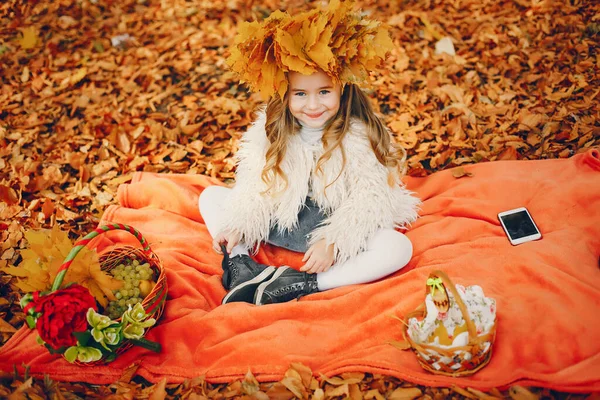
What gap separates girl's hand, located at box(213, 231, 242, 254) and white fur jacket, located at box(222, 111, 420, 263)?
0.03m

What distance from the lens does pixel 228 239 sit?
2.88 metres

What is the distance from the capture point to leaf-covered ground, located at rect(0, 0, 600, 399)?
11.7ft

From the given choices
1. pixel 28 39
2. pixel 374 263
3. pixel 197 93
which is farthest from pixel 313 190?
pixel 28 39

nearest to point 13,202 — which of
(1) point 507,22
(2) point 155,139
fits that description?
(2) point 155,139

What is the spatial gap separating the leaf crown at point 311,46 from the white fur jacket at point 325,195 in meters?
0.43

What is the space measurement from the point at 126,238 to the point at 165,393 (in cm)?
114

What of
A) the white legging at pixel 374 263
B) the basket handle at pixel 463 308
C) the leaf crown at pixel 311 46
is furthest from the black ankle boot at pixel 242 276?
the basket handle at pixel 463 308

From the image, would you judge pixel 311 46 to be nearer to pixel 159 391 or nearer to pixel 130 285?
pixel 130 285

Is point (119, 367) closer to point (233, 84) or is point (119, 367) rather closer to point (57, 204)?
point (57, 204)

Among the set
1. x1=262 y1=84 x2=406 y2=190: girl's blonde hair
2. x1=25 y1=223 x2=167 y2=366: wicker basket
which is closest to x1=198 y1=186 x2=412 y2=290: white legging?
x1=262 y1=84 x2=406 y2=190: girl's blonde hair

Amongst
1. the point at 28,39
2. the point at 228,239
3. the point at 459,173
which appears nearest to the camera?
the point at 228,239

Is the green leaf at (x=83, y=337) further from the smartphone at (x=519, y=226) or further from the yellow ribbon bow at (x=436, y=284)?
the smartphone at (x=519, y=226)

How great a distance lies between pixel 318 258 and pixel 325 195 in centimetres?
35

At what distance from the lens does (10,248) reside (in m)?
3.15
